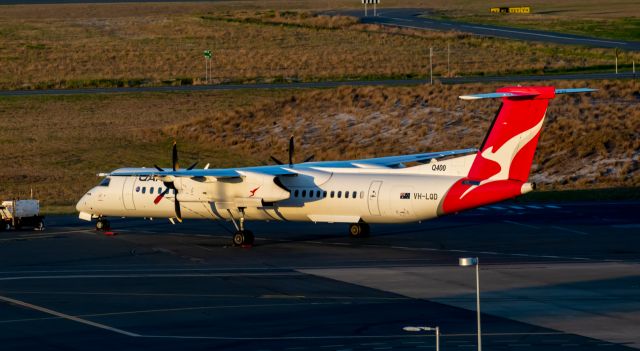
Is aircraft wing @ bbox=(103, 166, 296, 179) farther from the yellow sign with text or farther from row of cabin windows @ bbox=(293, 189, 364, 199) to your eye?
the yellow sign with text

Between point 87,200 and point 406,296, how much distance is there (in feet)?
68.7

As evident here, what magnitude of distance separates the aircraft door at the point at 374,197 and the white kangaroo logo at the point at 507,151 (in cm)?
441

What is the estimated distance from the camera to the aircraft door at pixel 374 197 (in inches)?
1698

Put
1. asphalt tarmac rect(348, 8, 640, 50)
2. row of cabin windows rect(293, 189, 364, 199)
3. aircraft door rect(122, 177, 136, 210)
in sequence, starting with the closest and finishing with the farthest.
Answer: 1. row of cabin windows rect(293, 189, 364, 199)
2. aircraft door rect(122, 177, 136, 210)
3. asphalt tarmac rect(348, 8, 640, 50)

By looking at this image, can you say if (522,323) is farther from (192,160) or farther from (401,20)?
(401,20)

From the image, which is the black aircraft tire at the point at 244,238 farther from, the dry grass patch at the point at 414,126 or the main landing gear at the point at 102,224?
the dry grass patch at the point at 414,126

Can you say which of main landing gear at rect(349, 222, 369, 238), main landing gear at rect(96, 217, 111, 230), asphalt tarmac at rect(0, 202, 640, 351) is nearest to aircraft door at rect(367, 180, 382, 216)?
asphalt tarmac at rect(0, 202, 640, 351)

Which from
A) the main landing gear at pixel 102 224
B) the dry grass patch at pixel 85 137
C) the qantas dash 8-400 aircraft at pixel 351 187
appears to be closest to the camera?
the qantas dash 8-400 aircraft at pixel 351 187

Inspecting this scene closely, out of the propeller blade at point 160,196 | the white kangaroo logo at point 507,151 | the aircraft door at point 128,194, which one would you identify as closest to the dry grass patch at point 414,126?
the white kangaroo logo at point 507,151

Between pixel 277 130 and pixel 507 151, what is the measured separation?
40.8 meters

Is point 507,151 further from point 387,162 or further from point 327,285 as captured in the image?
point 327,285

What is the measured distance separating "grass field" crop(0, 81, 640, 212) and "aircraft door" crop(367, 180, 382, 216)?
23.1m

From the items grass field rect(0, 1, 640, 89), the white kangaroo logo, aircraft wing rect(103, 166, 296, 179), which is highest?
grass field rect(0, 1, 640, 89)

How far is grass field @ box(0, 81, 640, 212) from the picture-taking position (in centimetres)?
6800
